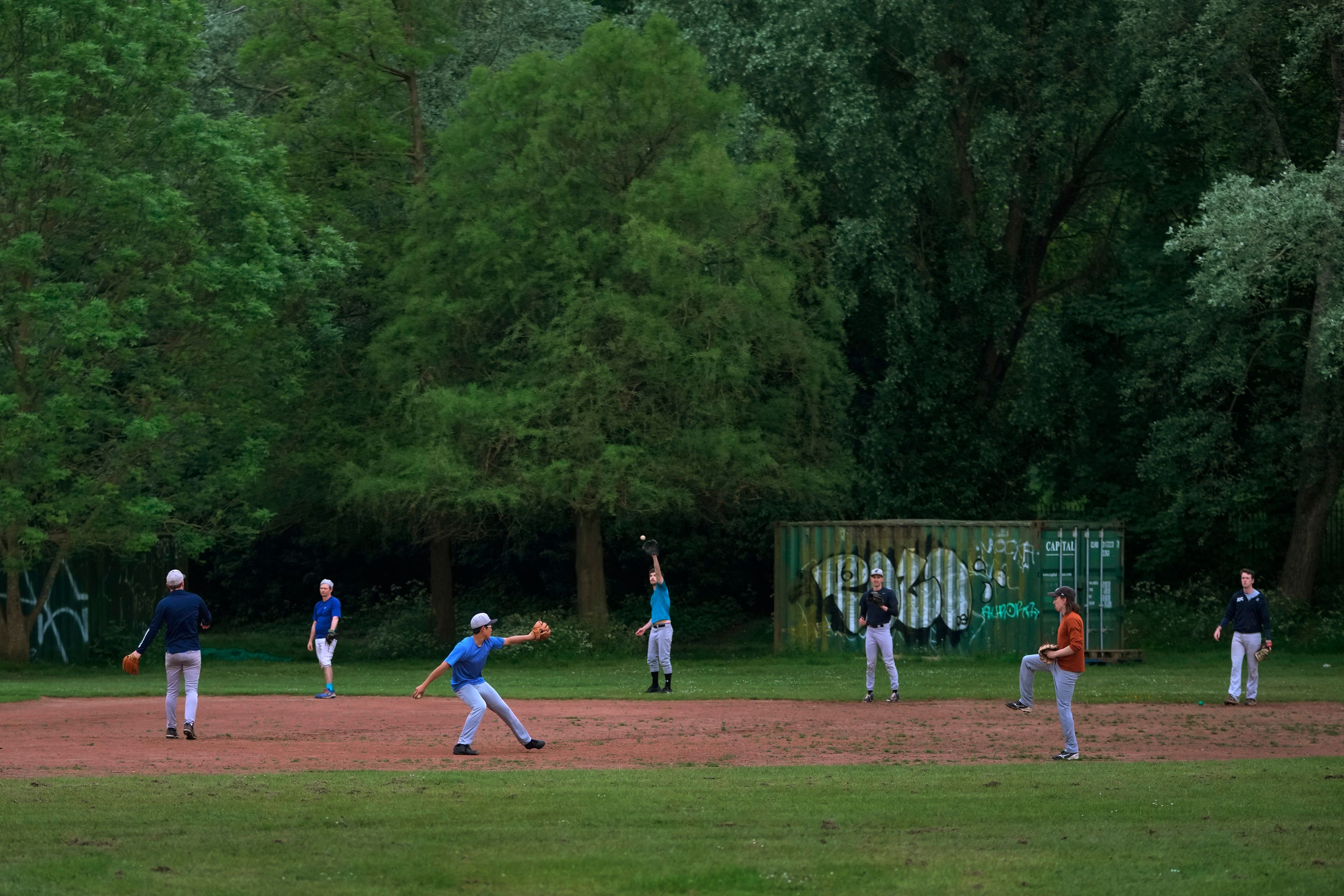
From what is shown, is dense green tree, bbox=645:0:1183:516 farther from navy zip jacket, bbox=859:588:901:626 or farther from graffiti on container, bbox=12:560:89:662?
graffiti on container, bbox=12:560:89:662

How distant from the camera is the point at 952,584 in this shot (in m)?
29.5

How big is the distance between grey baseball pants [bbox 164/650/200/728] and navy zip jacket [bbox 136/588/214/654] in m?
0.07

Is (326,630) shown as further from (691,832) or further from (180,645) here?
(691,832)

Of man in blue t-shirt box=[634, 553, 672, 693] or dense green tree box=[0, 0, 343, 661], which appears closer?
man in blue t-shirt box=[634, 553, 672, 693]

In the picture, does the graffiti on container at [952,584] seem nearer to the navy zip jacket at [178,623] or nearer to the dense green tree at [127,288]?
the dense green tree at [127,288]

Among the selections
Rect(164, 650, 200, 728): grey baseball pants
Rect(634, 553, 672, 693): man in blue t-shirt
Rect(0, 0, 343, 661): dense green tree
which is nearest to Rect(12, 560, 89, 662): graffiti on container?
Rect(0, 0, 343, 661): dense green tree

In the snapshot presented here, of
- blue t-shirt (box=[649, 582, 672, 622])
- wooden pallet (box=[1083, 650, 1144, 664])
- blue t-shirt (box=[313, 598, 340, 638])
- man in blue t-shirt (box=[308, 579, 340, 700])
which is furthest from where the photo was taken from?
wooden pallet (box=[1083, 650, 1144, 664])

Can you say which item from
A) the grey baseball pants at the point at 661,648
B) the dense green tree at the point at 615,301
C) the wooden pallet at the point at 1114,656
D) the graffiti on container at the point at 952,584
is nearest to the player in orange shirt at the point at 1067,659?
the grey baseball pants at the point at 661,648

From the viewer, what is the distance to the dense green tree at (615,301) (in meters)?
30.0

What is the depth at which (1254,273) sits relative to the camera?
27.2 metres

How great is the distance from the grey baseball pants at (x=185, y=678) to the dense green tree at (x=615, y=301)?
1194 centimetres

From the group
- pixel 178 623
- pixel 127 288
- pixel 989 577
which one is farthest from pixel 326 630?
pixel 989 577

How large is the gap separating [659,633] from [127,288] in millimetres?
13463

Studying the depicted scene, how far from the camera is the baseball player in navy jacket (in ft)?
70.5
